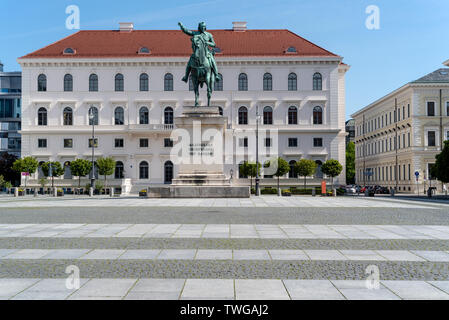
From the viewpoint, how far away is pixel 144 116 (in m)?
68.7

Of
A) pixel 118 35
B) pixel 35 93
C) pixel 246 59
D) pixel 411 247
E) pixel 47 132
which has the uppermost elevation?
pixel 118 35

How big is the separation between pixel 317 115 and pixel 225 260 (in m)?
62.5

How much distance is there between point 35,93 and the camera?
68688 millimetres

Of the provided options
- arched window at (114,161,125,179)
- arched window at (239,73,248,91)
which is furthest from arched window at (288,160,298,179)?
arched window at (114,161,125,179)

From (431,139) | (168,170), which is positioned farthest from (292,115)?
(431,139)

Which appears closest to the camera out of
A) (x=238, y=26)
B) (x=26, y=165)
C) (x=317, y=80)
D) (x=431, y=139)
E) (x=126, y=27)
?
(x=26, y=165)

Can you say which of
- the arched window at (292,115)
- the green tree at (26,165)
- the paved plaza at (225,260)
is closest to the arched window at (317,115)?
the arched window at (292,115)

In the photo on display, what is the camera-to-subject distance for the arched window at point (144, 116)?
6856 centimetres

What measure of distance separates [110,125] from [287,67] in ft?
95.5

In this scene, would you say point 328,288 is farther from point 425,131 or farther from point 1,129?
point 1,129

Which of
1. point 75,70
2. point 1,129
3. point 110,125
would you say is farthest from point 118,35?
point 1,129

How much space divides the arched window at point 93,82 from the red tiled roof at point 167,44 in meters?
3.07

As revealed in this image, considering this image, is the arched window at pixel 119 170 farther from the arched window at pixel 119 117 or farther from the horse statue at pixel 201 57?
the horse statue at pixel 201 57

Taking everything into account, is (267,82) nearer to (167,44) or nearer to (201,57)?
(167,44)
